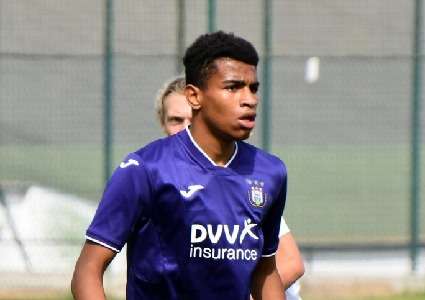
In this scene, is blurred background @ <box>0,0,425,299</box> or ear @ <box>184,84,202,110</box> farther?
blurred background @ <box>0,0,425,299</box>

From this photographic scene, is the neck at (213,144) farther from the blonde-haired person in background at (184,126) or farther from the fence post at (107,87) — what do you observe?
the fence post at (107,87)

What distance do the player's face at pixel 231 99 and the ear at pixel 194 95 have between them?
2cm

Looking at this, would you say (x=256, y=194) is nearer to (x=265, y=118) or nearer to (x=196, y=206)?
(x=196, y=206)

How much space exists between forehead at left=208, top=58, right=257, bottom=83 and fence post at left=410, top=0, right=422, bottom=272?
8159mm

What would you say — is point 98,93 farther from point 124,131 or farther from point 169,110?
point 169,110

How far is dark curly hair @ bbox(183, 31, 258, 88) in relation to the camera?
438 centimetres

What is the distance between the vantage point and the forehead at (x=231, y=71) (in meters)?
4.34

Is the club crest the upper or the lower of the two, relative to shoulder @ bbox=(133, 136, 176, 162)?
lower

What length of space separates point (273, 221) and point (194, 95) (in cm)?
53

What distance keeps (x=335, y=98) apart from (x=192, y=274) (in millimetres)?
8562

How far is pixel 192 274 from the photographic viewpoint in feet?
14.1

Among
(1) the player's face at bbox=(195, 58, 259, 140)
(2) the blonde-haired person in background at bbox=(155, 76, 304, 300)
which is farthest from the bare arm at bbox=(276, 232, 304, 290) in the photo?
(1) the player's face at bbox=(195, 58, 259, 140)

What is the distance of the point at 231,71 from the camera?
4.35m

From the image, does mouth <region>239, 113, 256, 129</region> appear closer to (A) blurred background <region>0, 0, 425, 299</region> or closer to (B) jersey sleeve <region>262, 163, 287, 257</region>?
(B) jersey sleeve <region>262, 163, 287, 257</region>
